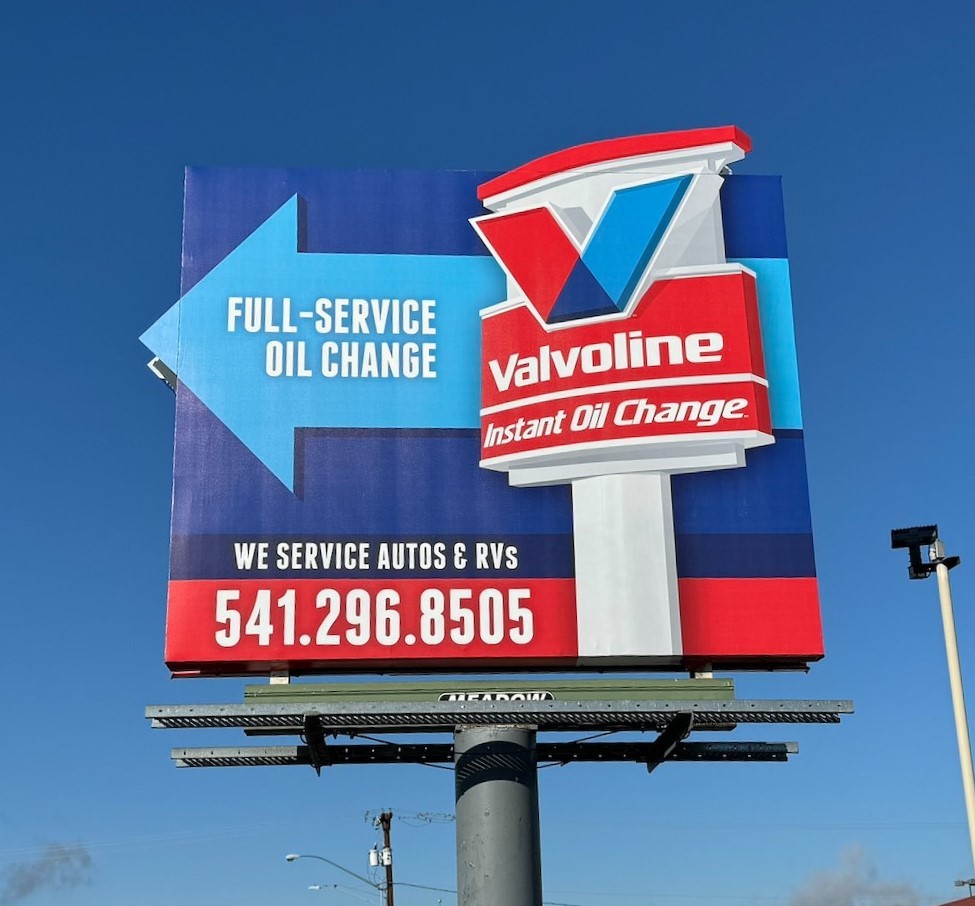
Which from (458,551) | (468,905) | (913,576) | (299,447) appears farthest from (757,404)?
(468,905)

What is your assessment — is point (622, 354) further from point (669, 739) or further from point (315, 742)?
point (315, 742)

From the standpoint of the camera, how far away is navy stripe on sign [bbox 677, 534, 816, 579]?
14781mm

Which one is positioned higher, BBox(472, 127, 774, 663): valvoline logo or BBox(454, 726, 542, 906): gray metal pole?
BBox(472, 127, 774, 663): valvoline logo

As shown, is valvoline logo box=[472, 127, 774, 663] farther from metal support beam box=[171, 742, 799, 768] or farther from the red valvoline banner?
metal support beam box=[171, 742, 799, 768]

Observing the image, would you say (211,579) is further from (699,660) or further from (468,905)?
(699,660)

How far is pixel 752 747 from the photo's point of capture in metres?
14.8

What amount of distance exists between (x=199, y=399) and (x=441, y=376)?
8.33 feet

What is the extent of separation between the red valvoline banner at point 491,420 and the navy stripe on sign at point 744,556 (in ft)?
0.07

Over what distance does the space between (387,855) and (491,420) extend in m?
21.6

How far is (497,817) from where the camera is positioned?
45.9ft

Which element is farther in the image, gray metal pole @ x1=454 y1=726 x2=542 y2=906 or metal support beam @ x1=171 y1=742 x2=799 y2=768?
metal support beam @ x1=171 y1=742 x2=799 y2=768

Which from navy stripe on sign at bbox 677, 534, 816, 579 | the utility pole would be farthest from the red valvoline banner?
the utility pole

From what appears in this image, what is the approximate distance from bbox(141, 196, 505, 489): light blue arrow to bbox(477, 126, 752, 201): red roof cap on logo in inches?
40.1

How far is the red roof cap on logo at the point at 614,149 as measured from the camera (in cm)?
1591
